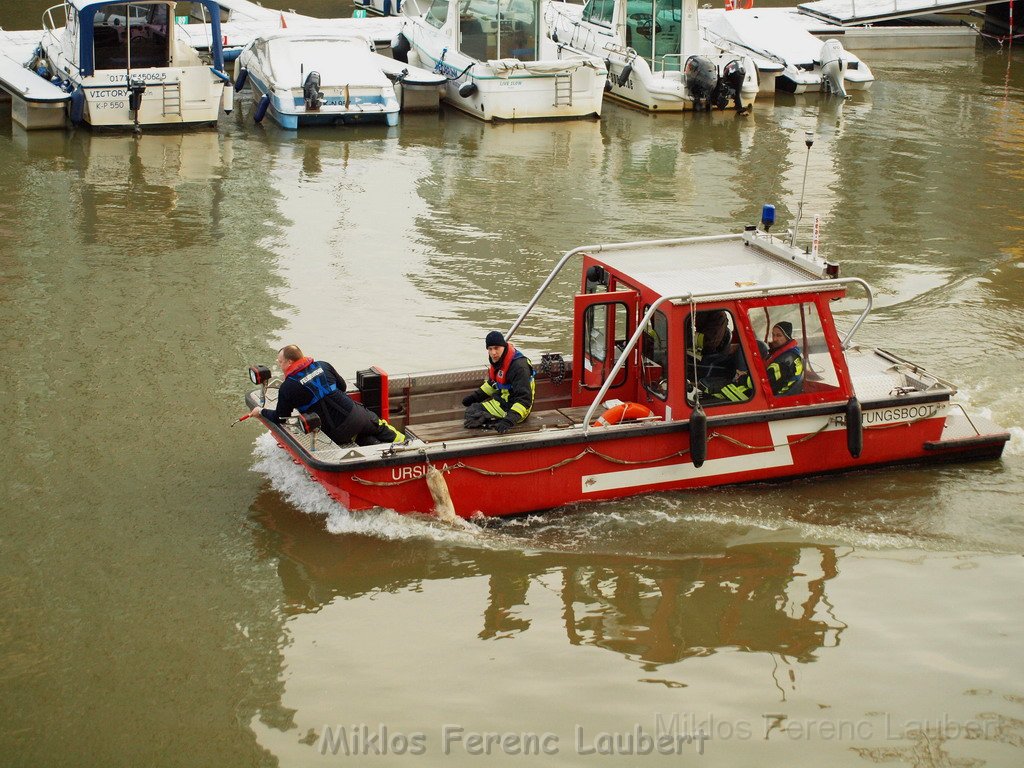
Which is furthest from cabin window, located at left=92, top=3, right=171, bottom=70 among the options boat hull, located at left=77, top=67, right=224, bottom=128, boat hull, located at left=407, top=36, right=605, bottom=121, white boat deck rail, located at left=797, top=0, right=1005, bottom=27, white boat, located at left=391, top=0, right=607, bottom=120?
white boat deck rail, located at left=797, top=0, right=1005, bottom=27

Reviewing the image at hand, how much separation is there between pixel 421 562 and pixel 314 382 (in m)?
1.48

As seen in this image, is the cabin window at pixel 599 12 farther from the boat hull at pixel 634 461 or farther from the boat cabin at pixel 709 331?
the boat hull at pixel 634 461

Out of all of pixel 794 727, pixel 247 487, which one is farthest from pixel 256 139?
pixel 794 727

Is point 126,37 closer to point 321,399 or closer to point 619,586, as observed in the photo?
point 321,399

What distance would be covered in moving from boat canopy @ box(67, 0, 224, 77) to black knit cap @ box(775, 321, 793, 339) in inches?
573

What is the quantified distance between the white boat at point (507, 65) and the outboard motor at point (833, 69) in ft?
16.0

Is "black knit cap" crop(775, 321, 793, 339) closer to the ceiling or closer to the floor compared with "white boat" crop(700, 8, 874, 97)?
closer to the floor

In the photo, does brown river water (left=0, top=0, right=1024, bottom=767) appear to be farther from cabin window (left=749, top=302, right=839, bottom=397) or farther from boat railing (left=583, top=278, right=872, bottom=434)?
boat railing (left=583, top=278, right=872, bottom=434)

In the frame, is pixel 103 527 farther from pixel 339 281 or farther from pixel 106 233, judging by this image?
pixel 106 233

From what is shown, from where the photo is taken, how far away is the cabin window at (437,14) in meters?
24.9

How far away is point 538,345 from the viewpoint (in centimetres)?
1304

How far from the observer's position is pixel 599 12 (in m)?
26.0

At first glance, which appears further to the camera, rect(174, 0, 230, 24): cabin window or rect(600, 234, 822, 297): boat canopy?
rect(174, 0, 230, 24): cabin window

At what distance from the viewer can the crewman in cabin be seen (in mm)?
9312
